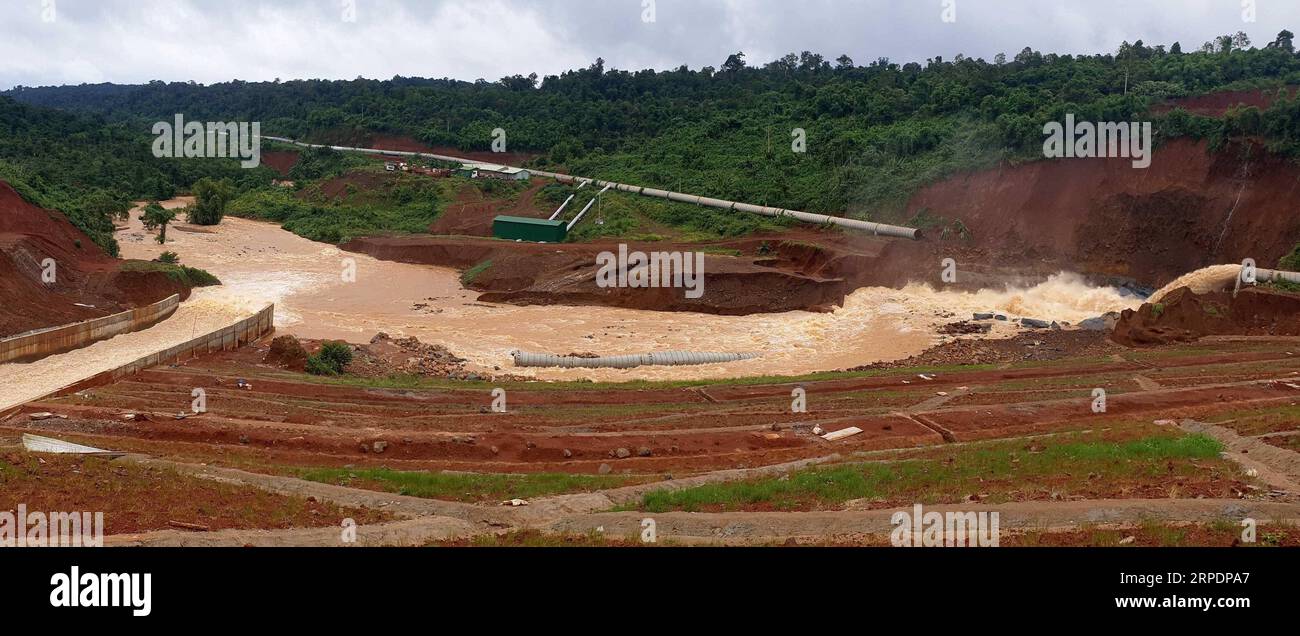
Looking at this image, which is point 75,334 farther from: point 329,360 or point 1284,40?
point 1284,40

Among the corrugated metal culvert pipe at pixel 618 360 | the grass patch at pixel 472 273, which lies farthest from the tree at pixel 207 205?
the corrugated metal culvert pipe at pixel 618 360

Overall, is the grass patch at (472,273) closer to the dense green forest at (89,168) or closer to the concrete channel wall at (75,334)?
the concrete channel wall at (75,334)

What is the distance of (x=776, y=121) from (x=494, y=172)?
23.9 meters

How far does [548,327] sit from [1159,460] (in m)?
29.0

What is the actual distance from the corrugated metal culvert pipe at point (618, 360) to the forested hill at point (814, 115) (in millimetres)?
26048

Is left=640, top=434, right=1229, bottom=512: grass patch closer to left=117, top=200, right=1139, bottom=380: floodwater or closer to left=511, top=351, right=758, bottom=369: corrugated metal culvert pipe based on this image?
left=117, top=200, right=1139, bottom=380: floodwater

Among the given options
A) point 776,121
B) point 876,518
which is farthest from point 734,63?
point 876,518

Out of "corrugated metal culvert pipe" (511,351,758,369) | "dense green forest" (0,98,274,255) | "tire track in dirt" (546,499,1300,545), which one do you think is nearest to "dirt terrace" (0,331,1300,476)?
"tire track in dirt" (546,499,1300,545)

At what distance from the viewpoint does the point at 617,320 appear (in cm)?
4238

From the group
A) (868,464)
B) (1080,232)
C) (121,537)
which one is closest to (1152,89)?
(1080,232)

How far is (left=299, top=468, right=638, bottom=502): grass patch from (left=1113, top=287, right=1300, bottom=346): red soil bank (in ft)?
81.2

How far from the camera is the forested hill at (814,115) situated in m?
55.2

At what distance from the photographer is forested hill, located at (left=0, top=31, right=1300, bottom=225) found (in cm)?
5516

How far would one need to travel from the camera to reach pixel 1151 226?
44.4m
